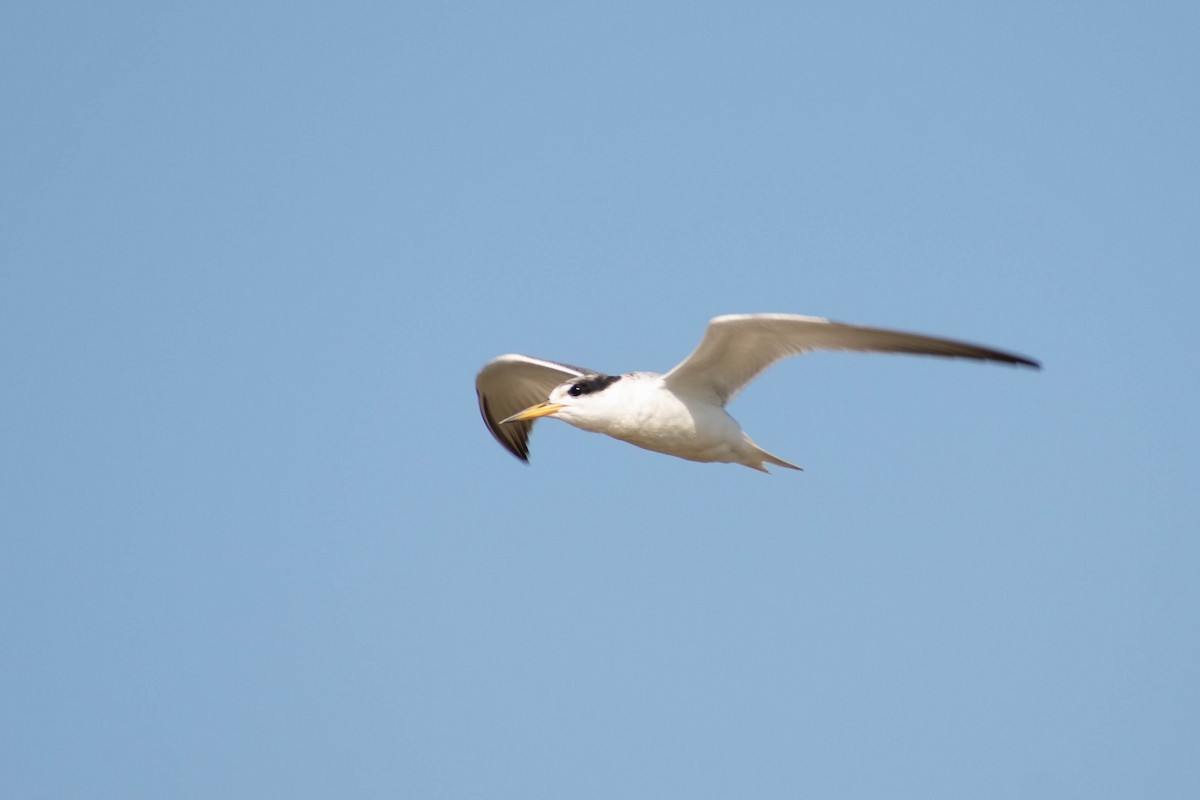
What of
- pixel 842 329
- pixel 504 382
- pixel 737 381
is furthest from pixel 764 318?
pixel 504 382

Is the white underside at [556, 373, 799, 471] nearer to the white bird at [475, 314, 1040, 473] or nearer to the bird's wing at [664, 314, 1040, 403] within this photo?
the white bird at [475, 314, 1040, 473]

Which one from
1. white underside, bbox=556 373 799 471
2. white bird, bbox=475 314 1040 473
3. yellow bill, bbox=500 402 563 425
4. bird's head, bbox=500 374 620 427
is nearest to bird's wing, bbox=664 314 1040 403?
white bird, bbox=475 314 1040 473

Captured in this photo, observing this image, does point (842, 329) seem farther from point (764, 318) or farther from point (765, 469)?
point (765, 469)

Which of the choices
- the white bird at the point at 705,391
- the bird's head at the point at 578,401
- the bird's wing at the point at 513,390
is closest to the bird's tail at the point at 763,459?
the white bird at the point at 705,391

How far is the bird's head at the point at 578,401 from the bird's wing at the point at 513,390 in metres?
2.13

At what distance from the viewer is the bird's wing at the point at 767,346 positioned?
1062 centimetres

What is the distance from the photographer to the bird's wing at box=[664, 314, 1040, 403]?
1062cm

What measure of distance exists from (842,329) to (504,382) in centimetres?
581

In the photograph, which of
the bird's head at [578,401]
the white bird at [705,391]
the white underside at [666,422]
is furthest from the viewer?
the bird's head at [578,401]

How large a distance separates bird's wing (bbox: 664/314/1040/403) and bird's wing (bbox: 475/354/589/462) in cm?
302

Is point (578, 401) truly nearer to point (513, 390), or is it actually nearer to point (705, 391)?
point (705, 391)

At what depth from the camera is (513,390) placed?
15.9m

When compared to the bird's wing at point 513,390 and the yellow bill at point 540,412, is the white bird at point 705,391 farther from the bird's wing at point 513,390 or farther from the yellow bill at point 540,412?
the bird's wing at point 513,390

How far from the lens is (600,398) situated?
484 inches
